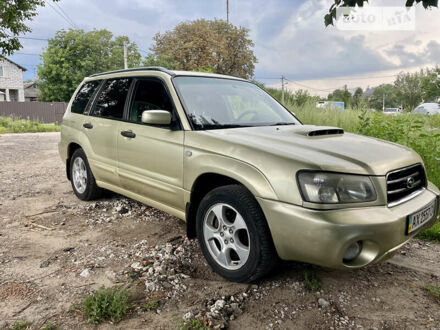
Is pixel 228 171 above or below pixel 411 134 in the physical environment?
below

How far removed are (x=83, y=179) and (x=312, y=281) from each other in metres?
3.52

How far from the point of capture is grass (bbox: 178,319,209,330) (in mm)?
2229

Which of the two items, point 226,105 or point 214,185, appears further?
point 226,105

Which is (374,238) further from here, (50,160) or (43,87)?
(43,87)

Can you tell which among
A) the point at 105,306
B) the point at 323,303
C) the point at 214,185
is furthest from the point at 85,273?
the point at 323,303

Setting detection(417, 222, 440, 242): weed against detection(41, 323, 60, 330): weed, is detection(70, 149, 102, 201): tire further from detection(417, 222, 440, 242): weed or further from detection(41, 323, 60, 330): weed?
detection(417, 222, 440, 242): weed

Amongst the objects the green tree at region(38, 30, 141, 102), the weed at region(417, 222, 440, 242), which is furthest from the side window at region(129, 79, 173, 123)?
the green tree at region(38, 30, 141, 102)

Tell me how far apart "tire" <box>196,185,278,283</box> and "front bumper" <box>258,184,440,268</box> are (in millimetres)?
98

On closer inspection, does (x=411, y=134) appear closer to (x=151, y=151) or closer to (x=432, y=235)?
(x=432, y=235)

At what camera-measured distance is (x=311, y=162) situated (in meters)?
2.29

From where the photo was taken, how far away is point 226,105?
3.54 metres

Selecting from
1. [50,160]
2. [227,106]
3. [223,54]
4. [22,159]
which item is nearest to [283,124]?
[227,106]

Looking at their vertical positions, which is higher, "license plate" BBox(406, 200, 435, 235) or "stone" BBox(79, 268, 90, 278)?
"license plate" BBox(406, 200, 435, 235)

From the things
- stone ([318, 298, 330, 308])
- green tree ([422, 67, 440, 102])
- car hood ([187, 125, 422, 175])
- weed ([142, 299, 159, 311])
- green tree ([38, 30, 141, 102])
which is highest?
green tree ([38, 30, 141, 102])
